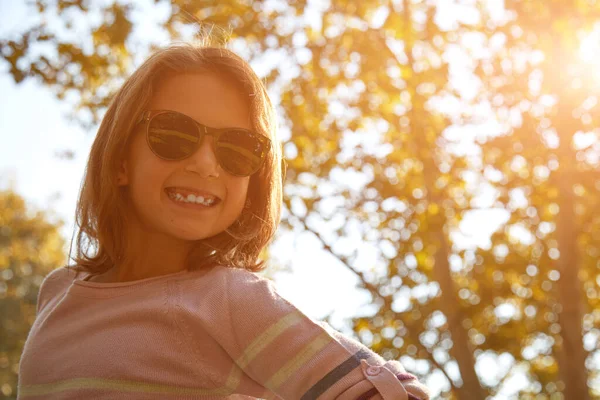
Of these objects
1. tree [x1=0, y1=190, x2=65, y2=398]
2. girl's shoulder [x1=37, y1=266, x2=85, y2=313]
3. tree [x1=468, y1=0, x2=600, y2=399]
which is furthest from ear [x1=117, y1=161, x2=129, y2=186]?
tree [x1=0, y1=190, x2=65, y2=398]

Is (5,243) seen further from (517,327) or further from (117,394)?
(117,394)

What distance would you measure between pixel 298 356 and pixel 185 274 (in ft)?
1.57

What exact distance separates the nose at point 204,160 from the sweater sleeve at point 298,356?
363 mm

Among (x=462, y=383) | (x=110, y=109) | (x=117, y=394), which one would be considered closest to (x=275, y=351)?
(x=117, y=394)

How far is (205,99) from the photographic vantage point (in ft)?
6.21

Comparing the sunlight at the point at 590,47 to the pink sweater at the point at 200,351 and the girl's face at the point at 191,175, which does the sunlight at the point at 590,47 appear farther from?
the pink sweater at the point at 200,351

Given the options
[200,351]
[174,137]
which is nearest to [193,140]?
[174,137]

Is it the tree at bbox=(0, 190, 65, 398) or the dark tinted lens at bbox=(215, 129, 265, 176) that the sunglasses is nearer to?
the dark tinted lens at bbox=(215, 129, 265, 176)

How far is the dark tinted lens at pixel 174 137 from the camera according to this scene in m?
1.79

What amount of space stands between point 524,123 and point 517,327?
7.16ft

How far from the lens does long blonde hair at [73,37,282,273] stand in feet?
6.40

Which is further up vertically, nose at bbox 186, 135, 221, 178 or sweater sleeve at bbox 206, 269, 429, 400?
nose at bbox 186, 135, 221, 178

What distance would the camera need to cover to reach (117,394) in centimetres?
159

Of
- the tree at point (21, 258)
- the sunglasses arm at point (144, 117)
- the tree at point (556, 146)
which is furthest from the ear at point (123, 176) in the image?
the tree at point (21, 258)
